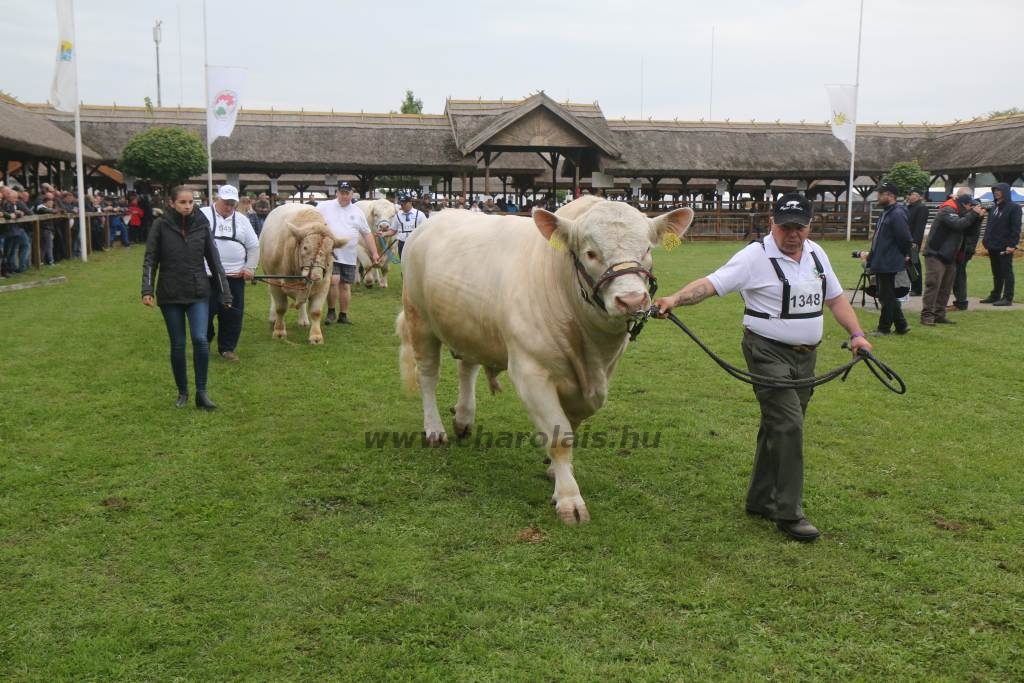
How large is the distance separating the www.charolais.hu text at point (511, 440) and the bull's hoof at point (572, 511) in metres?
1.50

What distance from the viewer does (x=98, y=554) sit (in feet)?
15.2

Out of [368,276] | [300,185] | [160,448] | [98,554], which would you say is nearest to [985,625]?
[98,554]

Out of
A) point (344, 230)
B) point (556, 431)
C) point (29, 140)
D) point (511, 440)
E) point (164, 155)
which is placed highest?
point (164, 155)

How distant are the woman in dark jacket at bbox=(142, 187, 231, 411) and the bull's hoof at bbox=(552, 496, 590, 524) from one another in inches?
159

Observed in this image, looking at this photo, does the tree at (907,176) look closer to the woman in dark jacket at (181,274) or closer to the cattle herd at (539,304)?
the cattle herd at (539,304)

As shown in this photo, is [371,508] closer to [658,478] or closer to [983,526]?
[658,478]

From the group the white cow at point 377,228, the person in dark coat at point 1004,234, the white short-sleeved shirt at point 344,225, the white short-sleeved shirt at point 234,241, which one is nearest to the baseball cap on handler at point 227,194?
the white short-sleeved shirt at point 234,241

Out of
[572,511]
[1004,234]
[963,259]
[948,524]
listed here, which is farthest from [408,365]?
[1004,234]

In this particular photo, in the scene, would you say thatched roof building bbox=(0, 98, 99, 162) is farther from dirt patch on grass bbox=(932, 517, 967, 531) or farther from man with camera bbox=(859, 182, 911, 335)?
dirt patch on grass bbox=(932, 517, 967, 531)

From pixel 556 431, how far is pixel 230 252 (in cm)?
584

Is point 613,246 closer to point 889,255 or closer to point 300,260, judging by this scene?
point 300,260

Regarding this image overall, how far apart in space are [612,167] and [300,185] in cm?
1532

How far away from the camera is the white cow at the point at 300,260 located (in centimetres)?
1103

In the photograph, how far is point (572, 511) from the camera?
516cm
